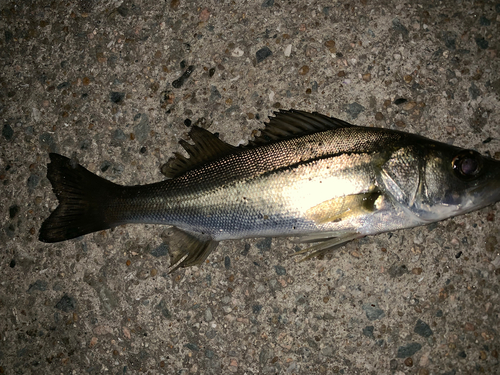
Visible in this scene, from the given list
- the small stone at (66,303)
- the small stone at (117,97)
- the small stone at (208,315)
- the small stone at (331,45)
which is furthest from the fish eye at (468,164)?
the small stone at (66,303)

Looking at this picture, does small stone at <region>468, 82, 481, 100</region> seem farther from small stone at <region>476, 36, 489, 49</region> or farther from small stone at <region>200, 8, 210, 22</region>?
small stone at <region>200, 8, 210, 22</region>

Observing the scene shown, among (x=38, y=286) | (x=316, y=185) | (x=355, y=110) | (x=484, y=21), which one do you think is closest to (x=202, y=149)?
(x=316, y=185)

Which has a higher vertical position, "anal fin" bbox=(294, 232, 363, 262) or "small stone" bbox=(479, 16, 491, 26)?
"small stone" bbox=(479, 16, 491, 26)

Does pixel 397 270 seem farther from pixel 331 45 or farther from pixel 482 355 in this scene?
pixel 331 45

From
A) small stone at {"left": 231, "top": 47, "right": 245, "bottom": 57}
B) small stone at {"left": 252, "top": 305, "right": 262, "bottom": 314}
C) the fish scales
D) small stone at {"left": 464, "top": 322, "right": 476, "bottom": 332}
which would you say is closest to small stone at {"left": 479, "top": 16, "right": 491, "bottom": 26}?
the fish scales

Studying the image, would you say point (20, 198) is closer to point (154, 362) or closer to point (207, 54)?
point (154, 362)

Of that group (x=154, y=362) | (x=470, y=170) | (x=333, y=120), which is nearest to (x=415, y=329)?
(x=470, y=170)

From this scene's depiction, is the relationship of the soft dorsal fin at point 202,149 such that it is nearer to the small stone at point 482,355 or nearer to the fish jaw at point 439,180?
the fish jaw at point 439,180

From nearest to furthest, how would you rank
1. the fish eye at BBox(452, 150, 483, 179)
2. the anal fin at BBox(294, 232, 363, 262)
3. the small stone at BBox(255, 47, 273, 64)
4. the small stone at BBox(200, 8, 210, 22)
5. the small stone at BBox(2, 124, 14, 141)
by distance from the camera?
the fish eye at BBox(452, 150, 483, 179) → the anal fin at BBox(294, 232, 363, 262) → the small stone at BBox(255, 47, 273, 64) → the small stone at BBox(200, 8, 210, 22) → the small stone at BBox(2, 124, 14, 141)
